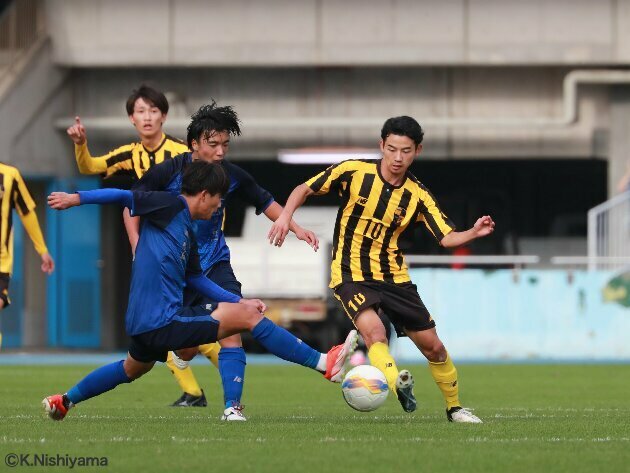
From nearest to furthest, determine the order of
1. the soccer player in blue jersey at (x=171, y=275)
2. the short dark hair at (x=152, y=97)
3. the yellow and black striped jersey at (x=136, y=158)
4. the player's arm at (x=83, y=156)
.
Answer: the soccer player in blue jersey at (x=171, y=275), the player's arm at (x=83, y=156), the short dark hair at (x=152, y=97), the yellow and black striped jersey at (x=136, y=158)

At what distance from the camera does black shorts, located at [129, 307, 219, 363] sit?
8.64 metres

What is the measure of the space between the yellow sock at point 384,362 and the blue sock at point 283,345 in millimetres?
477

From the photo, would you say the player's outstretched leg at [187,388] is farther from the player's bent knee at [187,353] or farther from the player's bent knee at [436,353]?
the player's bent knee at [436,353]

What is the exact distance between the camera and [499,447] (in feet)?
25.2

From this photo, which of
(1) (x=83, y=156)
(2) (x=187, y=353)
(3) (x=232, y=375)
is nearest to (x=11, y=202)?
(1) (x=83, y=156)

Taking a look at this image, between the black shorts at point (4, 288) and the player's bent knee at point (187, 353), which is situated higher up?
the black shorts at point (4, 288)

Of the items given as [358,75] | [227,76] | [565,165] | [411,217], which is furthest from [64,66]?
[411,217]

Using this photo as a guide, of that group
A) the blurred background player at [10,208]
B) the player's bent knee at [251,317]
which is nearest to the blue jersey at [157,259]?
the player's bent knee at [251,317]

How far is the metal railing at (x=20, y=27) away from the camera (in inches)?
1063

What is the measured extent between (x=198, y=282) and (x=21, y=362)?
14.3 m

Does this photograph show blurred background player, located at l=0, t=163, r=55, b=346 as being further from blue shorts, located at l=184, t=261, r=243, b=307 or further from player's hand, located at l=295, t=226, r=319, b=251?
player's hand, located at l=295, t=226, r=319, b=251

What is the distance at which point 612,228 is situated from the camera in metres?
24.8

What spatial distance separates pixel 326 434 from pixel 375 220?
6.93 ft

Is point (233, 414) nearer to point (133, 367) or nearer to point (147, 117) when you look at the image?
point (133, 367)
